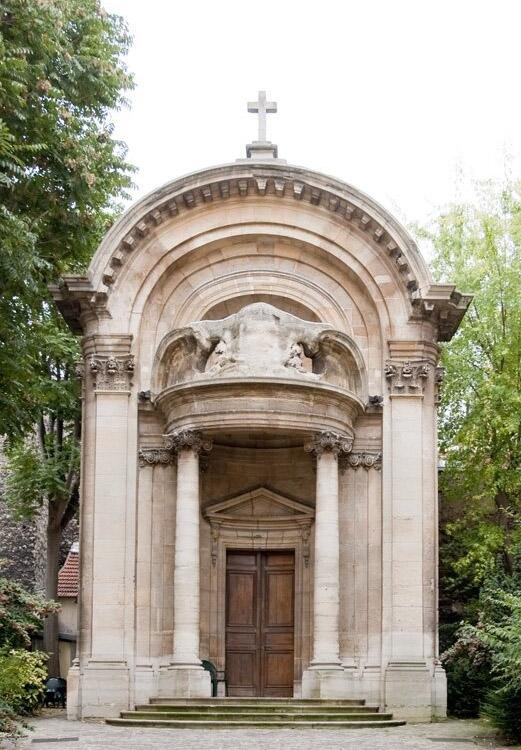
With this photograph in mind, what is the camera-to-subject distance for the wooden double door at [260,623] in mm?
23953

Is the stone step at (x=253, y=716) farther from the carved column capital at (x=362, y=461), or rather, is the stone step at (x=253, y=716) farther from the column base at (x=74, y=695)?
Answer: the carved column capital at (x=362, y=461)

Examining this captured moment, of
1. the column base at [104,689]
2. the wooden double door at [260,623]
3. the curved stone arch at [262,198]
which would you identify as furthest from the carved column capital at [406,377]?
the column base at [104,689]

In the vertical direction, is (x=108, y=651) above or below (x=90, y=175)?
below

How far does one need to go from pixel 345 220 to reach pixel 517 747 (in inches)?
385

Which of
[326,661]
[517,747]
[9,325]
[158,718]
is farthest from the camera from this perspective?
[9,325]

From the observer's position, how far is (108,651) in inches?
881

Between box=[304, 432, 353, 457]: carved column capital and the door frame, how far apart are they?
1558 mm

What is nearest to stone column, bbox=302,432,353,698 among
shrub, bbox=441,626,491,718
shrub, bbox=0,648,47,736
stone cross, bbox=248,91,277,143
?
shrub, bbox=441,626,491,718

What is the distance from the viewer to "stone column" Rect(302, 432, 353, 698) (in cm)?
2212

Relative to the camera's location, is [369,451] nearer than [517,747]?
No

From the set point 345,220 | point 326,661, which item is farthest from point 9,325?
point 326,661

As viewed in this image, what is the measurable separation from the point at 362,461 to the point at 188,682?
191 inches

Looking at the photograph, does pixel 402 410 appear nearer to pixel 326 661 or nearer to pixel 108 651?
pixel 326 661

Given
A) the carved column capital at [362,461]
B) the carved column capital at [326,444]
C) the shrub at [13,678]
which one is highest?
the carved column capital at [326,444]
